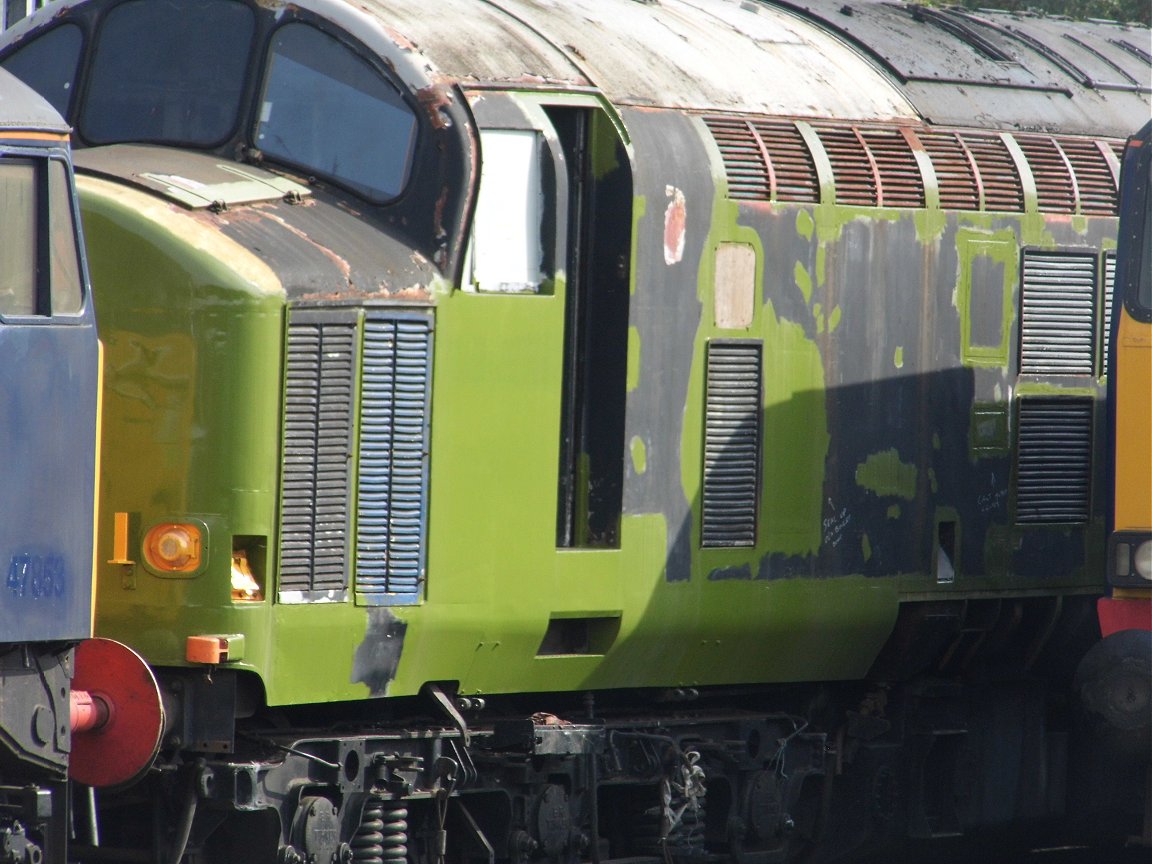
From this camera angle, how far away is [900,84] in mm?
11633

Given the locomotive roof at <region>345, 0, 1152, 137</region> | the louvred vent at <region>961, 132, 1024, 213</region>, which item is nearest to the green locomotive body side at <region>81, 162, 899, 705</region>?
the locomotive roof at <region>345, 0, 1152, 137</region>

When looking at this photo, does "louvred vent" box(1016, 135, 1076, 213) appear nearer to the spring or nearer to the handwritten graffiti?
the spring

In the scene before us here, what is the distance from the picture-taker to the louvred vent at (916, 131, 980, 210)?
11.2 m

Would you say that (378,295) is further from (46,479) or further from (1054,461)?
(1054,461)

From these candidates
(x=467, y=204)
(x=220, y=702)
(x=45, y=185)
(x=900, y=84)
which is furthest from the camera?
(x=900, y=84)

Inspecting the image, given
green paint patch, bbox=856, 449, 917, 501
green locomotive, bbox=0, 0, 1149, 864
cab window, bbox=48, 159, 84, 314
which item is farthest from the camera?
green paint patch, bbox=856, 449, 917, 501

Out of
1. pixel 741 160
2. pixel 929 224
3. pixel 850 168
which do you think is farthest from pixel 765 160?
pixel 929 224

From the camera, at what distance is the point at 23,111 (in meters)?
8.20

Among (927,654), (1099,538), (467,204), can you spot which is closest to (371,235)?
(467,204)

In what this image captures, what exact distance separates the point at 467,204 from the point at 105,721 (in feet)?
8.07

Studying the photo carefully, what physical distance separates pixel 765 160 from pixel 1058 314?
2.00m

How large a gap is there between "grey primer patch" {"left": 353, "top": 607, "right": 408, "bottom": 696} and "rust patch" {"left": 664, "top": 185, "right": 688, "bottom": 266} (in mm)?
2009

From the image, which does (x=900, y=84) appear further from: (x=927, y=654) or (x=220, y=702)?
(x=220, y=702)

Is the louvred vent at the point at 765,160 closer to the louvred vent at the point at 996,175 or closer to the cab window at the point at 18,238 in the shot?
the louvred vent at the point at 996,175
